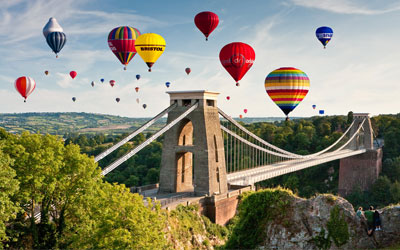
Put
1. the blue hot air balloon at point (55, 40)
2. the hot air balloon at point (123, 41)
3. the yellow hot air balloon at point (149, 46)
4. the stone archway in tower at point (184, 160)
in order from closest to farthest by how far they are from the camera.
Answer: the stone archway in tower at point (184, 160) < the yellow hot air balloon at point (149, 46) < the hot air balloon at point (123, 41) < the blue hot air balloon at point (55, 40)

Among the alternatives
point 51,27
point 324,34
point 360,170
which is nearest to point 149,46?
point 51,27

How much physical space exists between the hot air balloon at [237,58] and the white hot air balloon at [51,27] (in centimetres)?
1786

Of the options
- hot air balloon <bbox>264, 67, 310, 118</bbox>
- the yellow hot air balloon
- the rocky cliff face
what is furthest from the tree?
hot air balloon <bbox>264, 67, 310, 118</bbox>

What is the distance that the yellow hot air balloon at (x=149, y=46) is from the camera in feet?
122

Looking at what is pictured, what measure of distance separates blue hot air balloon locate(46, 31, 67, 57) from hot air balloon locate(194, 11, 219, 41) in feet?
44.4

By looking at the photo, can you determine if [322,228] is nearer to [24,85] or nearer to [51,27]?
[24,85]

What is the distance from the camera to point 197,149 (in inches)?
1342

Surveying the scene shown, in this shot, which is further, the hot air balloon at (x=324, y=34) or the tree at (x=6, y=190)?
the hot air balloon at (x=324, y=34)

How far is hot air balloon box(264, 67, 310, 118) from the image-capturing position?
34.7 metres

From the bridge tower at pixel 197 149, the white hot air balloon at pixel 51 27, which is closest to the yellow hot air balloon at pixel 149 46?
the bridge tower at pixel 197 149

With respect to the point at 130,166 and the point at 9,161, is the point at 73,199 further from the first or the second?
the point at 130,166

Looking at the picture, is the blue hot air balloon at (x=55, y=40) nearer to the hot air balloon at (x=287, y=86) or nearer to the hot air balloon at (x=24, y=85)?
the hot air balloon at (x=24, y=85)

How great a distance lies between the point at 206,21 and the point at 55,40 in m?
14.9

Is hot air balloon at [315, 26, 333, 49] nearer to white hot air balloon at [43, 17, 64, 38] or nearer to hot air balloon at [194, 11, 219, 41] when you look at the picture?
hot air balloon at [194, 11, 219, 41]
